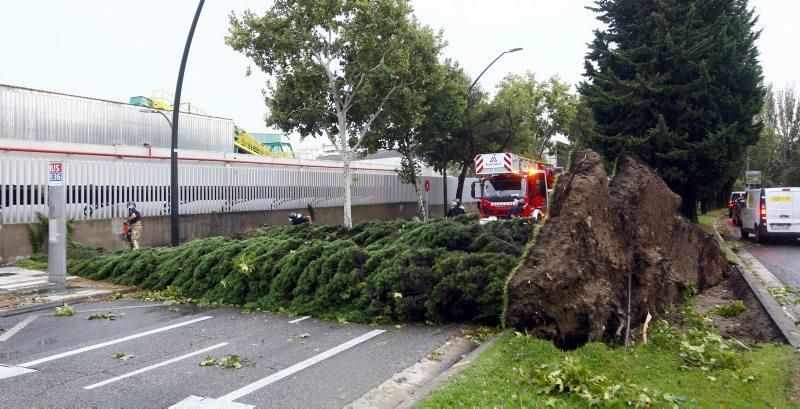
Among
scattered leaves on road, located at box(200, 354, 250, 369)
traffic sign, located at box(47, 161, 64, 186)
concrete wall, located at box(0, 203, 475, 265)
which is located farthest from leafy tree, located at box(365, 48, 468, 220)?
scattered leaves on road, located at box(200, 354, 250, 369)

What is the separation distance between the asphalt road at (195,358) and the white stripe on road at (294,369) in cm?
1

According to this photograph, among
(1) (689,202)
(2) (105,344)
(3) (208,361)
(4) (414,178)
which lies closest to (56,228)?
(2) (105,344)

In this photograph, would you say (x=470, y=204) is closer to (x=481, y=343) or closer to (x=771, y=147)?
(x=771, y=147)

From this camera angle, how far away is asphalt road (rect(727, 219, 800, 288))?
44.0 feet

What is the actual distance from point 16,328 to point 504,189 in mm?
19412

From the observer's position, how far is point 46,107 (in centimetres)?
2584

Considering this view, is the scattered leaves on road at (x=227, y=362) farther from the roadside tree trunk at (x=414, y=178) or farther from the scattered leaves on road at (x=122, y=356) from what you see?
the roadside tree trunk at (x=414, y=178)

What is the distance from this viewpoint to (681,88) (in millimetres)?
20844

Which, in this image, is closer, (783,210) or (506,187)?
(783,210)

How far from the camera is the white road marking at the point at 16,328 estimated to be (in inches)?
312

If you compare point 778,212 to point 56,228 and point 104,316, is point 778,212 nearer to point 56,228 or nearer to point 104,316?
point 104,316

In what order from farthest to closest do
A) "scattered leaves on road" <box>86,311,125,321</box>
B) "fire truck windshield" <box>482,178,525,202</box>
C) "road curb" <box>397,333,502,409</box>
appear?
"fire truck windshield" <box>482,178,525,202</box>
"scattered leaves on road" <box>86,311,125,321</box>
"road curb" <box>397,333,502,409</box>

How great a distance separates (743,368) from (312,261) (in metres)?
6.12

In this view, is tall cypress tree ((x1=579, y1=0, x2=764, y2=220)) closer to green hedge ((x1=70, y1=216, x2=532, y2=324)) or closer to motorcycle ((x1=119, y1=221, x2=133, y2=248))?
green hedge ((x1=70, y1=216, x2=532, y2=324))
